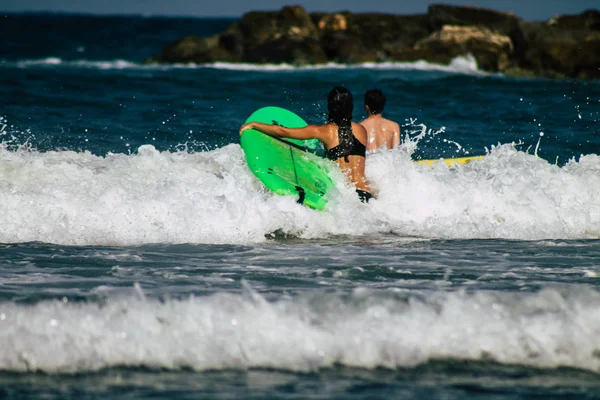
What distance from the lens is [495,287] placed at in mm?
4418

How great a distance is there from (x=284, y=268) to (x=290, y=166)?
80.5 inches

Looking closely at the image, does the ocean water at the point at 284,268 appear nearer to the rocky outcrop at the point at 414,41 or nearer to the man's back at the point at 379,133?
the man's back at the point at 379,133

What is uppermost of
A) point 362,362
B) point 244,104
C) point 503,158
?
point 244,104

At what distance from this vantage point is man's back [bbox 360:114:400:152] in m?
7.52

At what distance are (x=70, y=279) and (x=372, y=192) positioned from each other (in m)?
3.33

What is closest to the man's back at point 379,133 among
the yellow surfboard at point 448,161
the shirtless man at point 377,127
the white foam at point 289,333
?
the shirtless man at point 377,127

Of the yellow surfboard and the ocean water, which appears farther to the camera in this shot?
the yellow surfboard

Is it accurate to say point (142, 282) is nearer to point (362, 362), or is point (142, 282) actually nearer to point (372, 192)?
point (362, 362)

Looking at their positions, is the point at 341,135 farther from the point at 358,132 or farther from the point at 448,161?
the point at 448,161

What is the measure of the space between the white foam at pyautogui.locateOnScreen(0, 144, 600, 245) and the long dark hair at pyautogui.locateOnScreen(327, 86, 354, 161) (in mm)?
348

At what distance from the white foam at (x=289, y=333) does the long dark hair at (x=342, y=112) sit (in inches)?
111

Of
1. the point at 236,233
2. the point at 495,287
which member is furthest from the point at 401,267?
the point at 236,233

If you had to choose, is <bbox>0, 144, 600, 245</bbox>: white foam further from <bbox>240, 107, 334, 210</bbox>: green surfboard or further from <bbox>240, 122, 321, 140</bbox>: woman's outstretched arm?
<bbox>240, 122, 321, 140</bbox>: woman's outstretched arm

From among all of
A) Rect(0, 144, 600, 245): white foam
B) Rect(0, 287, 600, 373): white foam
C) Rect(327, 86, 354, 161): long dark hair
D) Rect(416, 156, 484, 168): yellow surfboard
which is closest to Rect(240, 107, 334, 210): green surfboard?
Rect(0, 144, 600, 245): white foam
